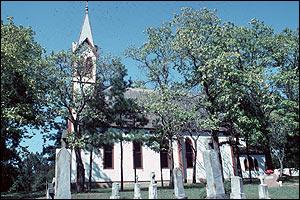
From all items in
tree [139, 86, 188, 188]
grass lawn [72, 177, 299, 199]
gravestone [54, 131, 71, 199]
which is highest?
tree [139, 86, 188, 188]

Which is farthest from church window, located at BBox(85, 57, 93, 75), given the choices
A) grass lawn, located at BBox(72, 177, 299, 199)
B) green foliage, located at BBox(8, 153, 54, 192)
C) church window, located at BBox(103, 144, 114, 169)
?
green foliage, located at BBox(8, 153, 54, 192)

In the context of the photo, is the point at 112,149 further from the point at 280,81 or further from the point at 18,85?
the point at 280,81

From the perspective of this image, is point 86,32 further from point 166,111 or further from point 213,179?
point 213,179

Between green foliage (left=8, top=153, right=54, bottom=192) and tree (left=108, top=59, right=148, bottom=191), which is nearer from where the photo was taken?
tree (left=108, top=59, right=148, bottom=191)

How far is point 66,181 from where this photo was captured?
12062mm

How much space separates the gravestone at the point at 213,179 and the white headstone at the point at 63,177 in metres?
6.74

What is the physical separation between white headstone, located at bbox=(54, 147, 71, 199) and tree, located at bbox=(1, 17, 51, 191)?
8.16 metres

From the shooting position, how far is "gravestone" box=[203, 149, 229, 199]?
12215 millimetres

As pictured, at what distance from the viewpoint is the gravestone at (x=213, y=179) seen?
12215 millimetres

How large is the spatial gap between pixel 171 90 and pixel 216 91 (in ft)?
14.5

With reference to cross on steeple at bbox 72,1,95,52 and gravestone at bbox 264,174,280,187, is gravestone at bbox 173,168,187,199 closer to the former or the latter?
gravestone at bbox 264,174,280,187

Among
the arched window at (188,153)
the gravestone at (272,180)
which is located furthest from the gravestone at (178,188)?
the arched window at (188,153)

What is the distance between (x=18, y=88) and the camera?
20750mm

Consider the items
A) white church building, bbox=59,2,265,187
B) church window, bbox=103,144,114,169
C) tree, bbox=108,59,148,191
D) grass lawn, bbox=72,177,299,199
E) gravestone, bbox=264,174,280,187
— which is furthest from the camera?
church window, bbox=103,144,114,169
